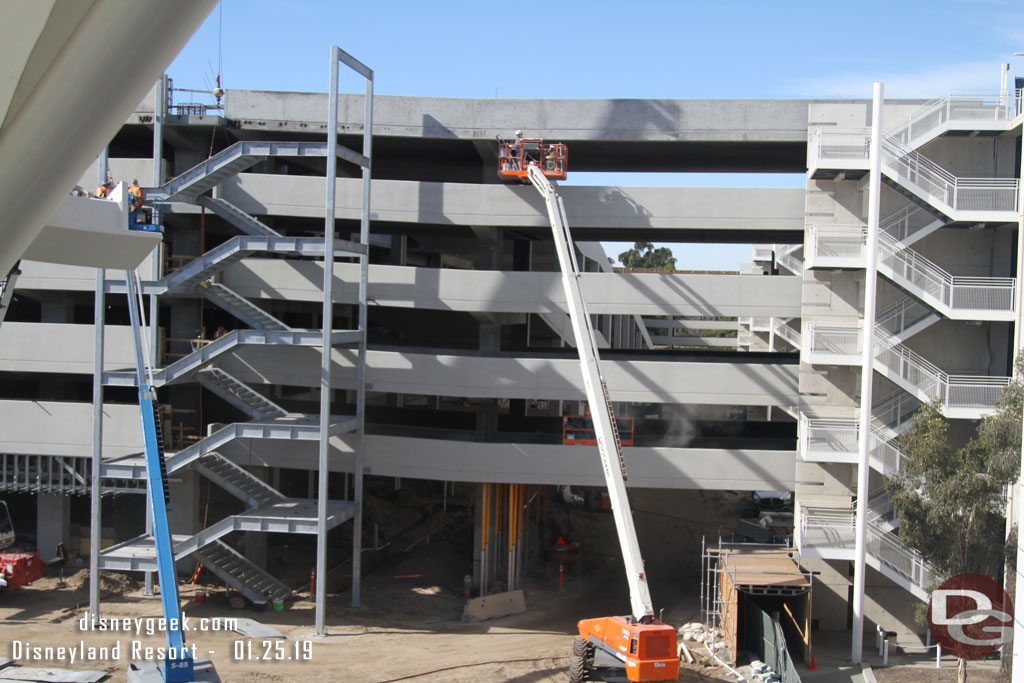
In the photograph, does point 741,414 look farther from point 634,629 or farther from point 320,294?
point 634,629

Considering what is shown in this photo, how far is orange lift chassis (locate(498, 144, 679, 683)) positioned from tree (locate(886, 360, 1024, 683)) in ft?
21.7

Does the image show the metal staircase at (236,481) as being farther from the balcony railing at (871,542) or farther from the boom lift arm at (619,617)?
the balcony railing at (871,542)

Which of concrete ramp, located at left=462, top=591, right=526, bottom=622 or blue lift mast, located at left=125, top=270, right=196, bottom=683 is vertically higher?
blue lift mast, located at left=125, top=270, right=196, bottom=683

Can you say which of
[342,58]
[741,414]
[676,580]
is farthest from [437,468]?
[741,414]

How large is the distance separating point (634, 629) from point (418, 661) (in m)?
6.52

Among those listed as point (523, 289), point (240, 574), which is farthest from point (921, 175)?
point (240, 574)

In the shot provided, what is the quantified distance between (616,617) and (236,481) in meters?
12.7

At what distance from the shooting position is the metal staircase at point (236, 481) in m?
24.7

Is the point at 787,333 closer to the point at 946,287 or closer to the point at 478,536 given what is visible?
the point at 946,287

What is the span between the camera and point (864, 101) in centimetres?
2417

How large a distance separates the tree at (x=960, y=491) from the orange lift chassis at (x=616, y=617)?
260 inches

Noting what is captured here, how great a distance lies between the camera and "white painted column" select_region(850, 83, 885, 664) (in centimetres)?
2144

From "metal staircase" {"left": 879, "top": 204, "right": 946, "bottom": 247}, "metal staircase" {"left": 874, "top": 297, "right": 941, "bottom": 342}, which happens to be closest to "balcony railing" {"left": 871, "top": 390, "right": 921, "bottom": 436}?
"metal staircase" {"left": 874, "top": 297, "right": 941, "bottom": 342}

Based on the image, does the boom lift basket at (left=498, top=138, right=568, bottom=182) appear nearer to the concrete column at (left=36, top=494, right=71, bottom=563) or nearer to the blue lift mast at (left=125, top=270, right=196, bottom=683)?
the blue lift mast at (left=125, top=270, right=196, bottom=683)
